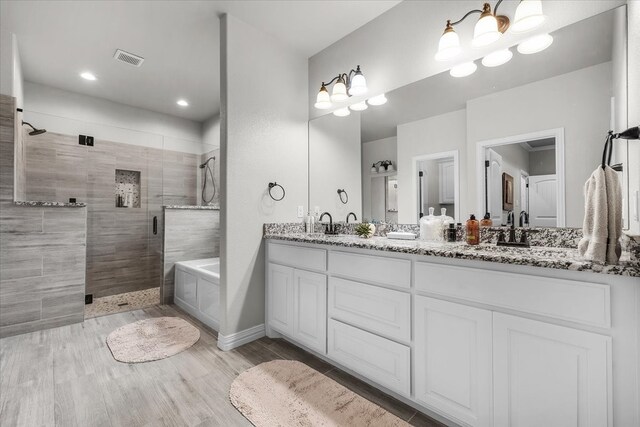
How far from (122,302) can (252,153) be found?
8.68 ft

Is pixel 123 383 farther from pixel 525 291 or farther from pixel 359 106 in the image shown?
pixel 359 106

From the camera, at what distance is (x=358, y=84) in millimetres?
2342

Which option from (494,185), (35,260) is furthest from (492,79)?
(35,260)

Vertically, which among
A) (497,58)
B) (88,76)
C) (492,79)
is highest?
(88,76)

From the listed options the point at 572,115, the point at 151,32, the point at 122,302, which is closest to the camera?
the point at 572,115

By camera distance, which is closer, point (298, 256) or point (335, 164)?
point (298, 256)

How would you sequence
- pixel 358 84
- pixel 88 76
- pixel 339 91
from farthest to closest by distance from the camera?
pixel 88 76 → pixel 339 91 → pixel 358 84

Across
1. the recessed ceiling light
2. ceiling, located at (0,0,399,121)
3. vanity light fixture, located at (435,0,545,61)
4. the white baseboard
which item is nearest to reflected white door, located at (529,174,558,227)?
vanity light fixture, located at (435,0,545,61)

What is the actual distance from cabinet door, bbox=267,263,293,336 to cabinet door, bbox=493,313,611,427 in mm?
1457

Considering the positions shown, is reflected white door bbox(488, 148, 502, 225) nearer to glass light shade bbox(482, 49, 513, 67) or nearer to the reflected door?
the reflected door

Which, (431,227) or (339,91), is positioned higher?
(339,91)

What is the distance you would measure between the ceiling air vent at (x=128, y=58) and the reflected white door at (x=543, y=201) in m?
3.62

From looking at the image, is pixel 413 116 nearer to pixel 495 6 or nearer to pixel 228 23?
pixel 495 6

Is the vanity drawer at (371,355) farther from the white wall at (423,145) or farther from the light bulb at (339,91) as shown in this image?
the light bulb at (339,91)
